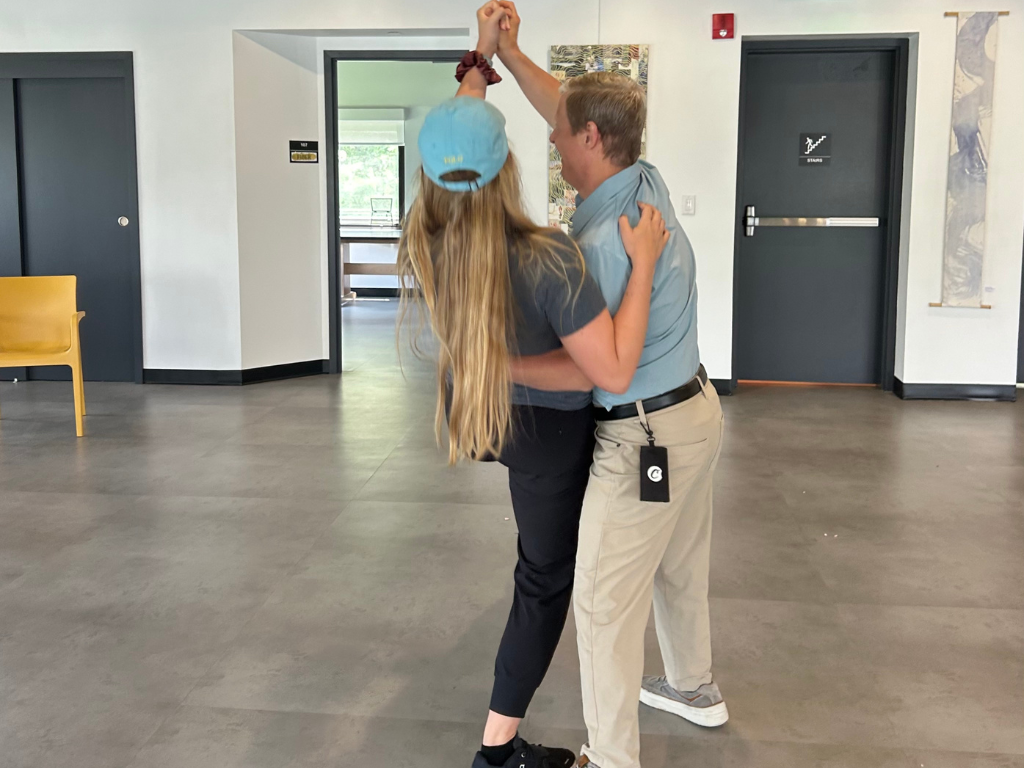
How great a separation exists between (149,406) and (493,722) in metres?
4.65

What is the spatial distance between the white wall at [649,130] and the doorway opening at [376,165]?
10.6 ft

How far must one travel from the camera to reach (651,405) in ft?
5.67

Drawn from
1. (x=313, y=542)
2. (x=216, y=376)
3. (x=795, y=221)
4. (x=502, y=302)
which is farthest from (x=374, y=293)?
(x=502, y=302)

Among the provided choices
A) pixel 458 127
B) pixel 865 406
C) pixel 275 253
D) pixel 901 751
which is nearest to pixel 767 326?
pixel 865 406

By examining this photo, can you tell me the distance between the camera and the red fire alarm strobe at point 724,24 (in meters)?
6.05

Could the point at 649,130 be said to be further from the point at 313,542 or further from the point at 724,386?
the point at 313,542

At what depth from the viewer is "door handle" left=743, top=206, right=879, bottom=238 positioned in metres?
6.56

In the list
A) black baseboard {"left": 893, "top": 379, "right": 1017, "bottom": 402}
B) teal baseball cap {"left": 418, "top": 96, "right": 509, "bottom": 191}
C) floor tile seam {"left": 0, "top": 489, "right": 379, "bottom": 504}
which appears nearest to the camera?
teal baseball cap {"left": 418, "top": 96, "right": 509, "bottom": 191}

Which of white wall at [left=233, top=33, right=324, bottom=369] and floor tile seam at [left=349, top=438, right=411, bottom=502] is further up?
white wall at [left=233, top=33, right=324, bottom=369]

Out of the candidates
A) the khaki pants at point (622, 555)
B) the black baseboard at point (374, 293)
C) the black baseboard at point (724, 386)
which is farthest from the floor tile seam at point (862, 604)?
the black baseboard at point (374, 293)

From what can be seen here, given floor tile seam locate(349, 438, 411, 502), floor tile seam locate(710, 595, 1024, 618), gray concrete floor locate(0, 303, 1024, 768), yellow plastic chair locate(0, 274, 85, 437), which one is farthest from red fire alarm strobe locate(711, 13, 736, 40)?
floor tile seam locate(710, 595, 1024, 618)

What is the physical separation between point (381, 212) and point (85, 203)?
7865 mm

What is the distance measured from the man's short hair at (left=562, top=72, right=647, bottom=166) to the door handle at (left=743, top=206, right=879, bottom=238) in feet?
16.9

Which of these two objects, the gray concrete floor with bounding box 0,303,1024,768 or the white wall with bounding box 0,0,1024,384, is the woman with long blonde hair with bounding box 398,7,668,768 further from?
the white wall with bounding box 0,0,1024,384
